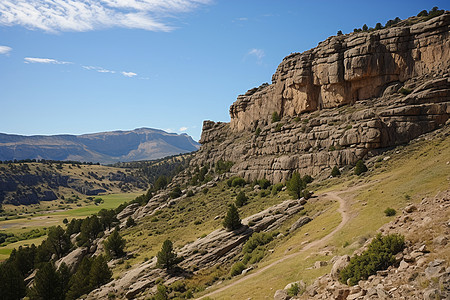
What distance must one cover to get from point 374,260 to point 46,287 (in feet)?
165

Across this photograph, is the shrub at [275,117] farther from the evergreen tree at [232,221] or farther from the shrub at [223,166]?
the evergreen tree at [232,221]

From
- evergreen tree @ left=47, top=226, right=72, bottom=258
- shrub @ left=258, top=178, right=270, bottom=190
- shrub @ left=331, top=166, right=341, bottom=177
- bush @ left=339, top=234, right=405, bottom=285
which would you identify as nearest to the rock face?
shrub @ left=258, top=178, right=270, bottom=190

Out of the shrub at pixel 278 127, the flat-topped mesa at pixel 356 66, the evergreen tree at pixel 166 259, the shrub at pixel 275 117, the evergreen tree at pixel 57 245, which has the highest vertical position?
the flat-topped mesa at pixel 356 66

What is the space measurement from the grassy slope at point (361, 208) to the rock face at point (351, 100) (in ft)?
26.3

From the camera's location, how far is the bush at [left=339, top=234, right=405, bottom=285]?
15945 mm

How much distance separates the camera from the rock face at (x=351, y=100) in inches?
2478

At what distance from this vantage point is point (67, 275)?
192 ft

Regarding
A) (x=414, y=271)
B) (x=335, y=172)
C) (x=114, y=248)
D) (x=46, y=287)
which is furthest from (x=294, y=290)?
(x=114, y=248)

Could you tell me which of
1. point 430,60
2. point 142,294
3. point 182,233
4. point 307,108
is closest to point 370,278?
point 142,294

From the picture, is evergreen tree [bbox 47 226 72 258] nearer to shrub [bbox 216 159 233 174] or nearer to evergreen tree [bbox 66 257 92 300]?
evergreen tree [bbox 66 257 92 300]

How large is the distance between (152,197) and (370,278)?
100 meters

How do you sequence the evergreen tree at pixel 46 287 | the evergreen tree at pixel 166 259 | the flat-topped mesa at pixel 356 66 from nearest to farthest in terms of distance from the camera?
1. the evergreen tree at pixel 166 259
2. the evergreen tree at pixel 46 287
3. the flat-topped mesa at pixel 356 66

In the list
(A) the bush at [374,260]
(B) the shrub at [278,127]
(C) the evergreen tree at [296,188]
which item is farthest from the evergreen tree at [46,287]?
(B) the shrub at [278,127]

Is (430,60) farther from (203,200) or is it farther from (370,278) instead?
(370,278)
